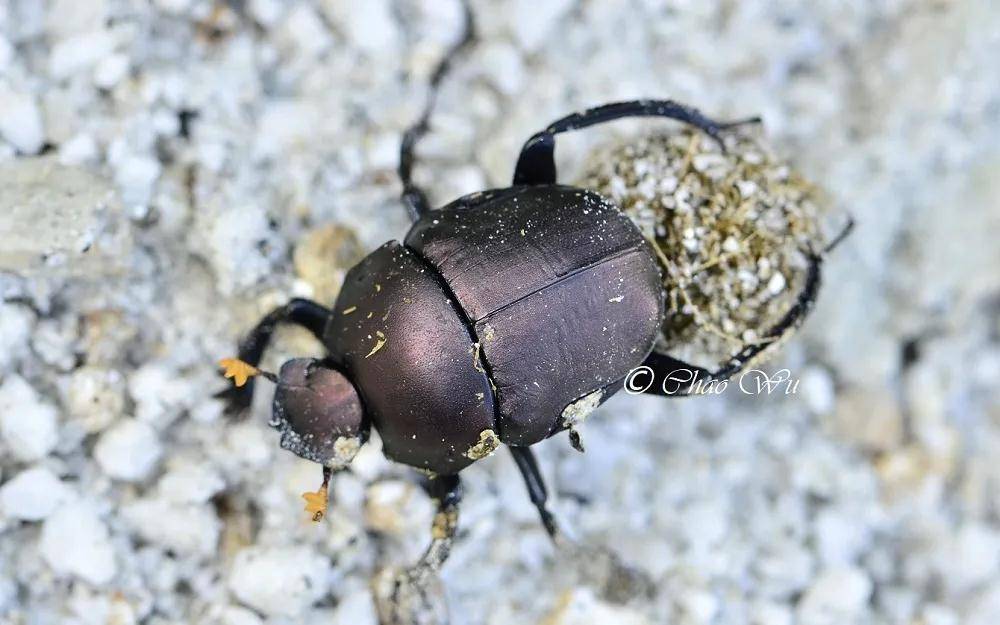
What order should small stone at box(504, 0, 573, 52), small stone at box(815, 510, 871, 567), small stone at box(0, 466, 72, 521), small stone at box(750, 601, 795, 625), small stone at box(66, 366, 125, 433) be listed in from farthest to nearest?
small stone at box(504, 0, 573, 52), small stone at box(815, 510, 871, 567), small stone at box(750, 601, 795, 625), small stone at box(66, 366, 125, 433), small stone at box(0, 466, 72, 521)

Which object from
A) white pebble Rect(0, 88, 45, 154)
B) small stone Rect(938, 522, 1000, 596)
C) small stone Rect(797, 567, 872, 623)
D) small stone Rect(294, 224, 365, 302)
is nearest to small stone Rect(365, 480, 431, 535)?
small stone Rect(294, 224, 365, 302)

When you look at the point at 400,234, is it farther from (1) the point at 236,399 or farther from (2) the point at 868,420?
(2) the point at 868,420

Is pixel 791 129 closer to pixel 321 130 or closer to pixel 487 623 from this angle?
pixel 321 130

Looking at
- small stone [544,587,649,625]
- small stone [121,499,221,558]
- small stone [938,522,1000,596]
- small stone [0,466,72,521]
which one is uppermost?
small stone [0,466,72,521]

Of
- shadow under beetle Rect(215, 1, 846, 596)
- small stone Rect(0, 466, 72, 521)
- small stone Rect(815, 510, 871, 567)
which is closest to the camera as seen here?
shadow under beetle Rect(215, 1, 846, 596)

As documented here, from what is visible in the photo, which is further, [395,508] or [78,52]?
[78,52]

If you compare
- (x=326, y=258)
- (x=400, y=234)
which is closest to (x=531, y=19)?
(x=400, y=234)

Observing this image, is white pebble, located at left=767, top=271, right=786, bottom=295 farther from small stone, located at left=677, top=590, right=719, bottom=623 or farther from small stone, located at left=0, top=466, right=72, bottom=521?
small stone, located at left=0, top=466, right=72, bottom=521
